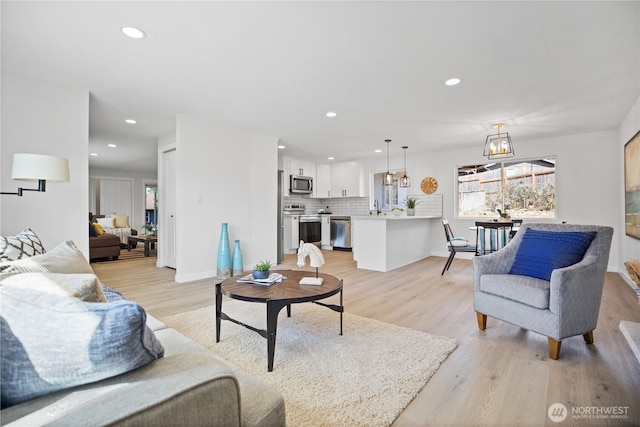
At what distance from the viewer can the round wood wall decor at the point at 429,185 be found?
673 cm

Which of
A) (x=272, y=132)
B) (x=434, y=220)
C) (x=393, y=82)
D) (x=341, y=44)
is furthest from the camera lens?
(x=434, y=220)

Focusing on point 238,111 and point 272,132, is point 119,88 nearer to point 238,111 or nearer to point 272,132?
point 238,111

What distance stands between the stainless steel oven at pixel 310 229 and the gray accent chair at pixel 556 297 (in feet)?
17.7

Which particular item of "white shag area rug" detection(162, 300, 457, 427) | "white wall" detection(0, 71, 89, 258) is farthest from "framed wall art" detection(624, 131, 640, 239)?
"white wall" detection(0, 71, 89, 258)

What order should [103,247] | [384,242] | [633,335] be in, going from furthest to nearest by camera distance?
[103,247], [384,242], [633,335]

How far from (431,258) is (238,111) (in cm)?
461

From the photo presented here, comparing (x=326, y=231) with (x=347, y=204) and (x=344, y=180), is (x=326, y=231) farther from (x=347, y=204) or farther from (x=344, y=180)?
(x=344, y=180)

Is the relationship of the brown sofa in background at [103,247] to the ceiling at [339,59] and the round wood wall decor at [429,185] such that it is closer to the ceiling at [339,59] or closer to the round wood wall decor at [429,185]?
the ceiling at [339,59]

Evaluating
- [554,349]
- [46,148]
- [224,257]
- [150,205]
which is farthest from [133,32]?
[150,205]

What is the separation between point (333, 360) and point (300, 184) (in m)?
5.96

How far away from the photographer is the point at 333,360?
2.02m

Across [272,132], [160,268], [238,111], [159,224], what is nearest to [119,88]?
[238,111]

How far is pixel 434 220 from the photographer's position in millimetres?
6703

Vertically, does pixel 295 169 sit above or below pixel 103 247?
above
